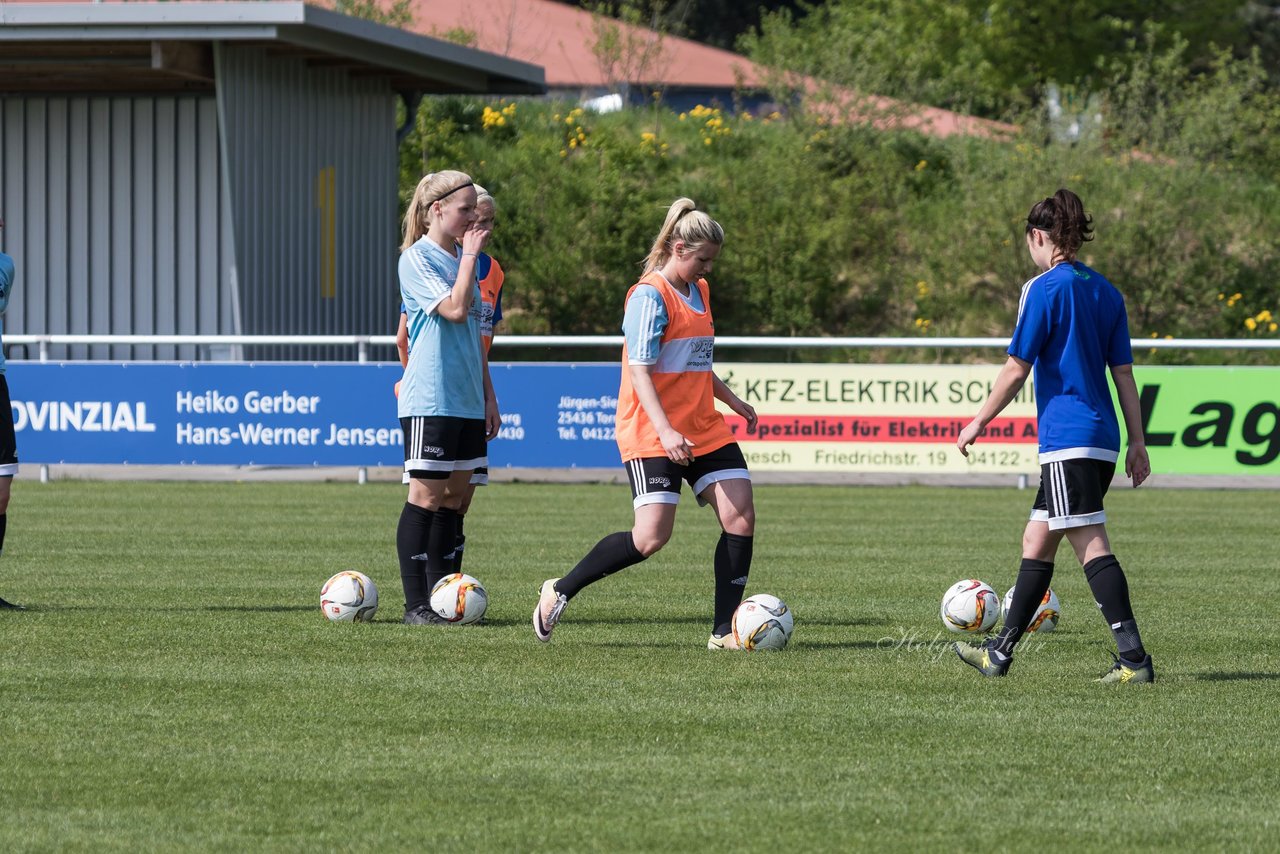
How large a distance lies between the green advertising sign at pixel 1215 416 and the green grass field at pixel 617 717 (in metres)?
5.22

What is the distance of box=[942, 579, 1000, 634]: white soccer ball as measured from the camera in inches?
324

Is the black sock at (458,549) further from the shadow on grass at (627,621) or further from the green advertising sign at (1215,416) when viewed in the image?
the green advertising sign at (1215,416)

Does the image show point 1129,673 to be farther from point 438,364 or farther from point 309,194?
point 309,194

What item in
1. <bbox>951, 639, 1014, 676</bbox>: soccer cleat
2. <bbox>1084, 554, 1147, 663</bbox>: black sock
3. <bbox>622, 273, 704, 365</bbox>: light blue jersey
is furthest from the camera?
<bbox>622, 273, 704, 365</bbox>: light blue jersey

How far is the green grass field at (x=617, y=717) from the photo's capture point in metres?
4.74

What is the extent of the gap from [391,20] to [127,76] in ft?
39.5

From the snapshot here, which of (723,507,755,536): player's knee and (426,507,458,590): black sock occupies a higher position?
(723,507,755,536): player's knee

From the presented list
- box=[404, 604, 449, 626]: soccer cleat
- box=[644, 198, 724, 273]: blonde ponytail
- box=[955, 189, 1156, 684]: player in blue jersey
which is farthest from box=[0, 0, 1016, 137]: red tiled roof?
box=[955, 189, 1156, 684]: player in blue jersey

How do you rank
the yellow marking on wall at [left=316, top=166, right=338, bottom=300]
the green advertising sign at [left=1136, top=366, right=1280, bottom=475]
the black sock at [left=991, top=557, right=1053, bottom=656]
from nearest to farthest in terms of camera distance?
the black sock at [left=991, top=557, right=1053, bottom=656] < the green advertising sign at [left=1136, top=366, right=1280, bottom=475] < the yellow marking on wall at [left=316, top=166, right=338, bottom=300]

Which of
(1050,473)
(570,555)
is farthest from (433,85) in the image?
(1050,473)

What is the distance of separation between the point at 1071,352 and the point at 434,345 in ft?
9.08

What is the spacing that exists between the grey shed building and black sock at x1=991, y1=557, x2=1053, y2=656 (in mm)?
14521

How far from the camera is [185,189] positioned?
21.0 metres

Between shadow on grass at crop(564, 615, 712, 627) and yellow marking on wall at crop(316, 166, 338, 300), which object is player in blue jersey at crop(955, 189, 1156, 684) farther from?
yellow marking on wall at crop(316, 166, 338, 300)
